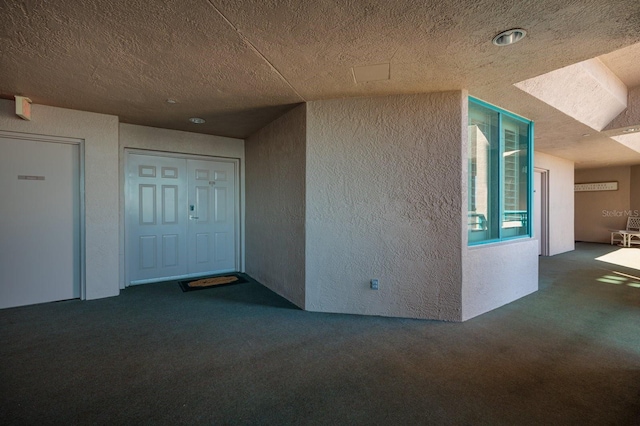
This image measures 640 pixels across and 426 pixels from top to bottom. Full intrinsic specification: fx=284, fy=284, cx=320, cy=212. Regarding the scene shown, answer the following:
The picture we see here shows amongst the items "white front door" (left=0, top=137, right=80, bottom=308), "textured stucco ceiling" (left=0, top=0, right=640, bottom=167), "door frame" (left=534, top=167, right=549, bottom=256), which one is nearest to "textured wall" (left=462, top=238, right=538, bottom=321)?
"textured stucco ceiling" (left=0, top=0, right=640, bottom=167)

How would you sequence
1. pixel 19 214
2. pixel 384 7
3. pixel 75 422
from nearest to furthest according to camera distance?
pixel 75 422, pixel 384 7, pixel 19 214

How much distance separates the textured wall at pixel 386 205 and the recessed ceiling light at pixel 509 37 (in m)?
0.92

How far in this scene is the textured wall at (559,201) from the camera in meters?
7.14

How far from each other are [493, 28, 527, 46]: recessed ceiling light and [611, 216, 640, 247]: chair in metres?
9.89

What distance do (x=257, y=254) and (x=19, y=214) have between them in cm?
309

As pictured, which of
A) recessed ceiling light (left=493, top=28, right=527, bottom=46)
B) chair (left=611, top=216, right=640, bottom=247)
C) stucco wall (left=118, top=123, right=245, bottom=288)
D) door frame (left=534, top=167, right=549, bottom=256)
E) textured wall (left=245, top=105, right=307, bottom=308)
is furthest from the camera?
chair (left=611, top=216, right=640, bottom=247)

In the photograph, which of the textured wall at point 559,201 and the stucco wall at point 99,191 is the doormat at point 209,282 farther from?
the textured wall at point 559,201

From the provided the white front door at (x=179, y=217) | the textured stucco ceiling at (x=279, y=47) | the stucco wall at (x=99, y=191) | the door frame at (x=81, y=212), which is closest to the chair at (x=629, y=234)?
the textured stucco ceiling at (x=279, y=47)

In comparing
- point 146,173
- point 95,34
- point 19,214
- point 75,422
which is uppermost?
point 95,34

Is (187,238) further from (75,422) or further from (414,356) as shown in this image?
(414,356)

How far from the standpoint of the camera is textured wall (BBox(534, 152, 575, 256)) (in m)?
7.14

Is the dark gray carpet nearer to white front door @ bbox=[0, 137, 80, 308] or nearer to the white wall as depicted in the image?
the white wall

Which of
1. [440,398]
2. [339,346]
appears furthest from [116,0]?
[440,398]

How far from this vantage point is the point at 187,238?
16.5 feet
